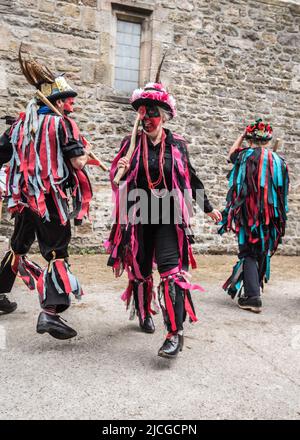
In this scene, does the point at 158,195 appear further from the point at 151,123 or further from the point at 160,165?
the point at 151,123

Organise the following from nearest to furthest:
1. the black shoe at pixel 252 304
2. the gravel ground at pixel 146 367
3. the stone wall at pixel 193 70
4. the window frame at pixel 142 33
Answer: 1. the gravel ground at pixel 146 367
2. the black shoe at pixel 252 304
3. the stone wall at pixel 193 70
4. the window frame at pixel 142 33

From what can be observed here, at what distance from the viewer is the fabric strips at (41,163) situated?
322 cm

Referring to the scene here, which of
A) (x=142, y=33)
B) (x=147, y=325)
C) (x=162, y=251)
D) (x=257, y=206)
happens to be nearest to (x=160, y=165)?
(x=162, y=251)

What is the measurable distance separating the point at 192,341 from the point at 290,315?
1389 millimetres

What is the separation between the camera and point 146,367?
2891 millimetres

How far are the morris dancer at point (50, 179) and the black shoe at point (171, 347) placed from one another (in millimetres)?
648

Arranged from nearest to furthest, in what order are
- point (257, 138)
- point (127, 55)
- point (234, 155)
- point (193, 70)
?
1. point (257, 138)
2. point (234, 155)
3. point (127, 55)
4. point (193, 70)

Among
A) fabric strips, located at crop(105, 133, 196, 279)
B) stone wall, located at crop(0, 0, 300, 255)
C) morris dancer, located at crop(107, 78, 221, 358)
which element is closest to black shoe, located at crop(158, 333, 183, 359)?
morris dancer, located at crop(107, 78, 221, 358)

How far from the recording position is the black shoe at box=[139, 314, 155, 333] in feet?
12.0

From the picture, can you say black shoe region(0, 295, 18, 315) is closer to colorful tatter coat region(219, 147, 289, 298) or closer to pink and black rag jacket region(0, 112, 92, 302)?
pink and black rag jacket region(0, 112, 92, 302)

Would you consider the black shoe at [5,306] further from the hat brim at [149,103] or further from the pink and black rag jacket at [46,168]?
the hat brim at [149,103]

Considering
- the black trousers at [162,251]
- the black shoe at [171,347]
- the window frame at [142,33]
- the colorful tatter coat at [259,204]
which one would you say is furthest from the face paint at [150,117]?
the window frame at [142,33]

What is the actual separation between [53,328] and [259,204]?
8.54 ft
